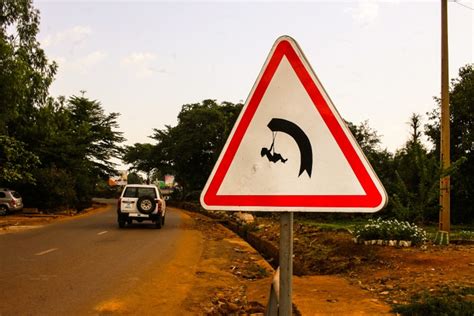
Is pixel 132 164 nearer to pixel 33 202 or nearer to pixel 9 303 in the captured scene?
pixel 33 202

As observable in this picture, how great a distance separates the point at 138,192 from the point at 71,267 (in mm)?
10304

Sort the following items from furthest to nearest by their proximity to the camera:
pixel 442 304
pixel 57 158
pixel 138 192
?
pixel 57 158
pixel 138 192
pixel 442 304

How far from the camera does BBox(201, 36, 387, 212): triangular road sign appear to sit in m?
2.12

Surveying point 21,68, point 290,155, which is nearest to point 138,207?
point 21,68

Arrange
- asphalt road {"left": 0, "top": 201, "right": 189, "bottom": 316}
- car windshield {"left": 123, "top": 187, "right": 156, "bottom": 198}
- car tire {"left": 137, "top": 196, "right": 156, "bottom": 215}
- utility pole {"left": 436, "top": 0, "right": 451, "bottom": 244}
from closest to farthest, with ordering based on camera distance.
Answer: asphalt road {"left": 0, "top": 201, "right": 189, "bottom": 316} → utility pole {"left": 436, "top": 0, "right": 451, "bottom": 244} → car tire {"left": 137, "top": 196, "right": 156, "bottom": 215} → car windshield {"left": 123, "top": 187, "right": 156, "bottom": 198}

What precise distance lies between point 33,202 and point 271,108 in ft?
104

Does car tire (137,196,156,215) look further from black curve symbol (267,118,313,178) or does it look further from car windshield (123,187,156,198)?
black curve symbol (267,118,313,178)

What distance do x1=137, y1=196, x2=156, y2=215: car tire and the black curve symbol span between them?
16.9 metres

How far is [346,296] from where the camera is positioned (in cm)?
659

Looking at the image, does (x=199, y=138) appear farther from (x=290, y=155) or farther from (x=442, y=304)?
(x=290, y=155)

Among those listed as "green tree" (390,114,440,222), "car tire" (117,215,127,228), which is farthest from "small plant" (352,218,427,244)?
"car tire" (117,215,127,228)

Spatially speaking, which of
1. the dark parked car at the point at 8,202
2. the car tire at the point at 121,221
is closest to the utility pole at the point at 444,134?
the car tire at the point at 121,221

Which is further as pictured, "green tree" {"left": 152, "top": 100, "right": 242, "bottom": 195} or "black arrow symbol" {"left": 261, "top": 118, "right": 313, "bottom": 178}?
"green tree" {"left": 152, "top": 100, "right": 242, "bottom": 195}

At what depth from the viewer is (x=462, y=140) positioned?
90.2 feet
